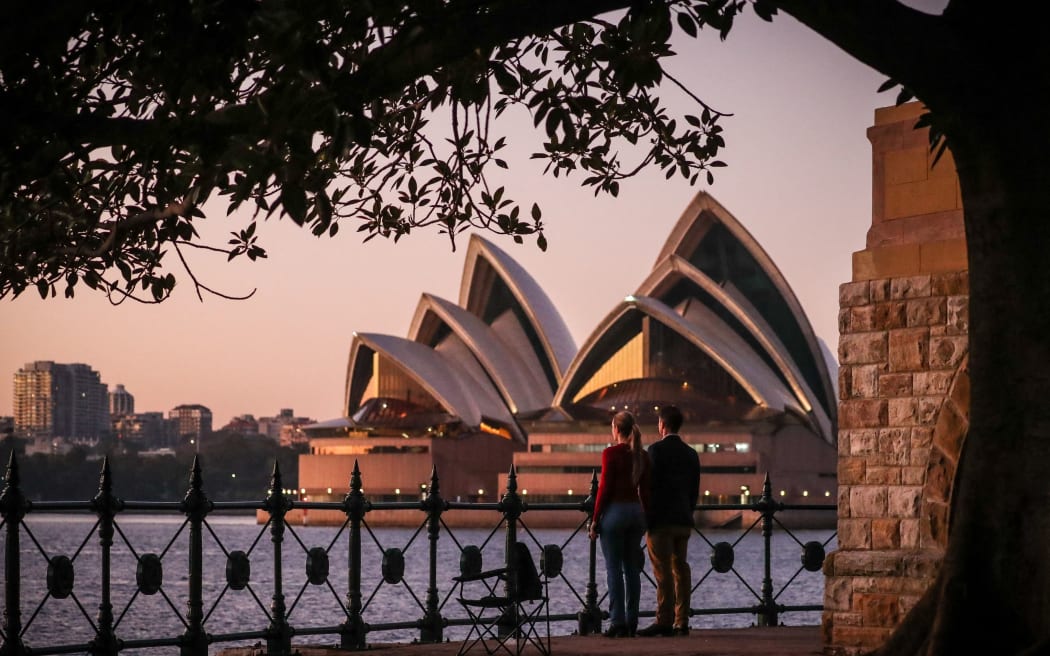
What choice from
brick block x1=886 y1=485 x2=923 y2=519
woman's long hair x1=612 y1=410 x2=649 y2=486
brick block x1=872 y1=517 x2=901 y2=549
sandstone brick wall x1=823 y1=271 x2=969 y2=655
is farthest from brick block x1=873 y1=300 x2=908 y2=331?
woman's long hair x1=612 y1=410 x2=649 y2=486

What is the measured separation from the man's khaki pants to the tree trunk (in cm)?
406

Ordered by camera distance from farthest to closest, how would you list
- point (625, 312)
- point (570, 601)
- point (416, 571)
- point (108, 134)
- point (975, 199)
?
point (625, 312) → point (416, 571) → point (570, 601) → point (975, 199) → point (108, 134)

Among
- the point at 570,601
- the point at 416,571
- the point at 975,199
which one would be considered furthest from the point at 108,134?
the point at 416,571

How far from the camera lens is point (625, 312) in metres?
69.2

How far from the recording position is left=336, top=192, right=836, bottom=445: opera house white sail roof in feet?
211

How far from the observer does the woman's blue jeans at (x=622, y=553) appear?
424 inches

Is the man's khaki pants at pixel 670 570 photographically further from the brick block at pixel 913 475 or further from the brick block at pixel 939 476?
the brick block at pixel 939 476

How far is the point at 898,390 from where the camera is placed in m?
9.58

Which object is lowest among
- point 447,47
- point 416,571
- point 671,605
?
point 416,571

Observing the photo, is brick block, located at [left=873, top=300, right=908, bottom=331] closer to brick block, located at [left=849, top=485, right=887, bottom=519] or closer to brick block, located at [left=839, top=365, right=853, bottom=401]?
brick block, located at [left=839, top=365, right=853, bottom=401]

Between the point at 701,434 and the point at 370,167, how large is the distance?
67.5 metres

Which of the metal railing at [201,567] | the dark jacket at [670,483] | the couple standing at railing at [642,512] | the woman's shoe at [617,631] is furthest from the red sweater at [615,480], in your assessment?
the woman's shoe at [617,631]

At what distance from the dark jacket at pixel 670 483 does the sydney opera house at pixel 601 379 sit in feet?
166

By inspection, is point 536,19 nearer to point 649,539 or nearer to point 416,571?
point 649,539
